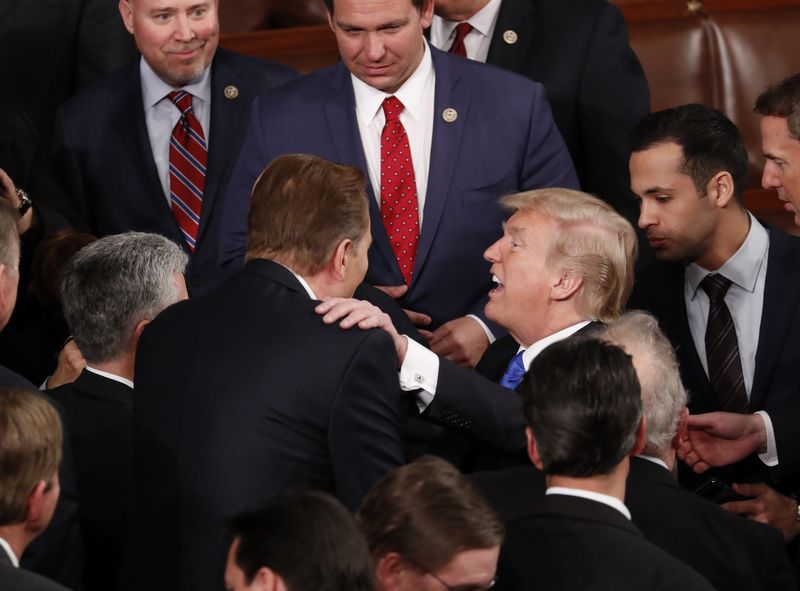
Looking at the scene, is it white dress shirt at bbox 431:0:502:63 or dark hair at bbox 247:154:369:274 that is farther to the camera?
white dress shirt at bbox 431:0:502:63

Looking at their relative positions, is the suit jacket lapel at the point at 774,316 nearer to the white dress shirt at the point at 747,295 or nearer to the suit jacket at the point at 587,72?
the white dress shirt at the point at 747,295

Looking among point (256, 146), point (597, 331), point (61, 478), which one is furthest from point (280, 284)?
point (256, 146)

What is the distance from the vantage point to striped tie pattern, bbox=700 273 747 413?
3564 mm

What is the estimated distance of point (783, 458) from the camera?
345cm

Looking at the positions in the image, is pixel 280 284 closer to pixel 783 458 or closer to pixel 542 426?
pixel 542 426

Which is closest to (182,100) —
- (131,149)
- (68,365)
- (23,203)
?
(131,149)

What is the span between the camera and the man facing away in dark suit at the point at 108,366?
3.03 m

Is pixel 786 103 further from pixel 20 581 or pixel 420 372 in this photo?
pixel 20 581

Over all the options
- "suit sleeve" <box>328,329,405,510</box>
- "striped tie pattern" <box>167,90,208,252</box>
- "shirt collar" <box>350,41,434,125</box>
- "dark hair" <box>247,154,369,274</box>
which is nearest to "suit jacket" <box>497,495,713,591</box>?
"suit sleeve" <box>328,329,405,510</box>

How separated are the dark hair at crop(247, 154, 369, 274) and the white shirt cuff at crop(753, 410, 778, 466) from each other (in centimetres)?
125

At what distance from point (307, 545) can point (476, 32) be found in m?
2.54

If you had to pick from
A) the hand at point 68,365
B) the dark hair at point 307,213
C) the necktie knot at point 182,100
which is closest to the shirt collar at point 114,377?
the hand at point 68,365

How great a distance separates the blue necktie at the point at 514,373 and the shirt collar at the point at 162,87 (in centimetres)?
143

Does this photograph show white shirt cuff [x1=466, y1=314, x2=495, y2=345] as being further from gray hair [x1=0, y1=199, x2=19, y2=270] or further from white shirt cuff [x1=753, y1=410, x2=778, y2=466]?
gray hair [x1=0, y1=199, x2=19, y2=270]
